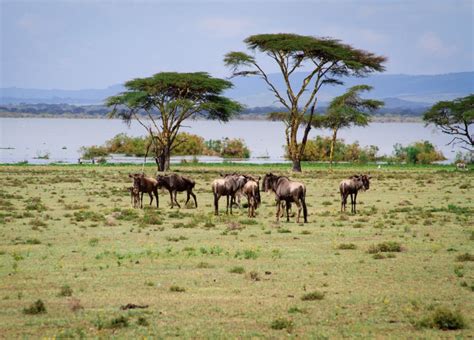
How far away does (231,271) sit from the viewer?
17.6 meters

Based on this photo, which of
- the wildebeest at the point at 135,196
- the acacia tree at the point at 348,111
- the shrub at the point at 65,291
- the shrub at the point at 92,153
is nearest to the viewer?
the shrub at the point at 65,291

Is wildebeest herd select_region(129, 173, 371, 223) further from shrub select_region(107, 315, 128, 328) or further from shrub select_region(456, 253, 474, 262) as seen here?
shrub select_region(107, 315, 128, 328)

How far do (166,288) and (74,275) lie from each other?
7.28ft

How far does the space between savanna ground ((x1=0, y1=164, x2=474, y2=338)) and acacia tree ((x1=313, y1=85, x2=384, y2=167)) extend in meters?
38.9

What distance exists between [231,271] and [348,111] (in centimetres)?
5519

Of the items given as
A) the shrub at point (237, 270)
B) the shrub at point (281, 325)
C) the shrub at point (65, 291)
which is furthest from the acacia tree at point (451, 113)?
the shrub at point (281, 325)

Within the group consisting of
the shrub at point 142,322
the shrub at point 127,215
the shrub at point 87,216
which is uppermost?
the shrub at point 127,215

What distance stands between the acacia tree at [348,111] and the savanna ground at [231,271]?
3886cm

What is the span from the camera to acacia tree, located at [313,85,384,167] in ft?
235

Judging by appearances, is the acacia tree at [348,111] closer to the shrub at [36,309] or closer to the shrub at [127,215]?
the shrub at [127,215]

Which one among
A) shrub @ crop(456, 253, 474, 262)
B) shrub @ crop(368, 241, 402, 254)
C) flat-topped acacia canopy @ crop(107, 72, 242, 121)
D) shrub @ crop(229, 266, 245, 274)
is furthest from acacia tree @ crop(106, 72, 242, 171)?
shrub @ crop(229, 266, 245, 274)

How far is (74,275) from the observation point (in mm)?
17172

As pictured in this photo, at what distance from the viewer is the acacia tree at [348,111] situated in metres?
71.7

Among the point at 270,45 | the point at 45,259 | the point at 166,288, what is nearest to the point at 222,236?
the point at 45,259
